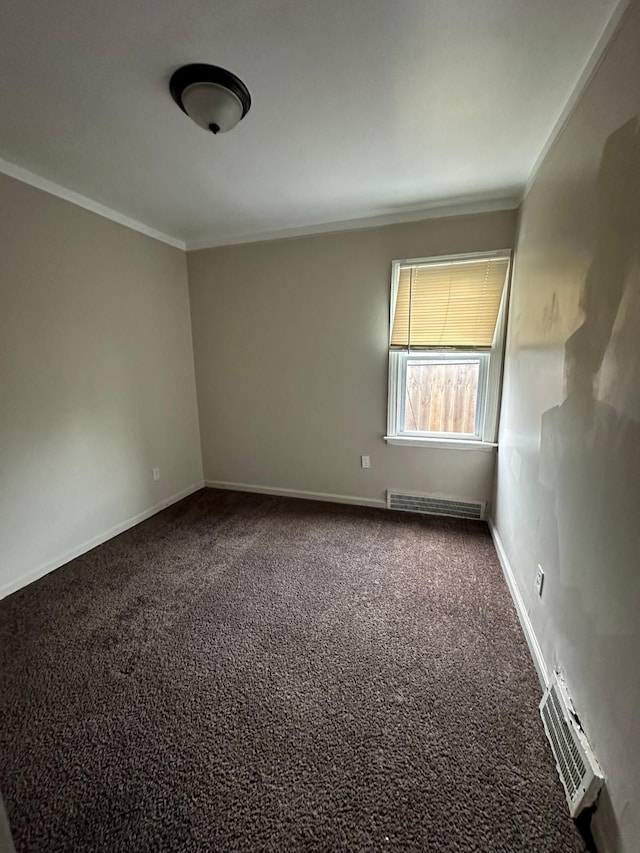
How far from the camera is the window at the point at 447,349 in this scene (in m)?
2.61

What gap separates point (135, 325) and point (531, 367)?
9.42 feet

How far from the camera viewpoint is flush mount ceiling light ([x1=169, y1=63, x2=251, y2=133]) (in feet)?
4.42

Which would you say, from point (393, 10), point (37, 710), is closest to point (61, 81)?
point (393, 10)

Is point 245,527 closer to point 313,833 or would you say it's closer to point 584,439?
point 313,833

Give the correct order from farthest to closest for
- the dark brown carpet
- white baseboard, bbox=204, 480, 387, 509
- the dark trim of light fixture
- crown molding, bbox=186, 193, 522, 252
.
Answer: white baseboard, bbox=204, 480, 387, 509
crown molding, bbox=186, 193, 522, 252
the dark trim of light fixture
the dark brown carpet

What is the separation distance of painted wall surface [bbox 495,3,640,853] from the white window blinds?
2.50ft

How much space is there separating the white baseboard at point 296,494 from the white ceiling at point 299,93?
245 cm

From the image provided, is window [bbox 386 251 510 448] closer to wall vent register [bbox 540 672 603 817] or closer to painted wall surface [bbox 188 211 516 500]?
painted wall surface [bbox 188 211 516 500]

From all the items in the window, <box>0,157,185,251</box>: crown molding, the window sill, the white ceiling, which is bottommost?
the window sill

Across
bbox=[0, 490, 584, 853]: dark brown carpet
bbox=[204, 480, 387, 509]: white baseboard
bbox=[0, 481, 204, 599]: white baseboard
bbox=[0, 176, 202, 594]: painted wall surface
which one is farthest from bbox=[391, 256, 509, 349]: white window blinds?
bbox=[0, 481, 204, 599]: white baseboard

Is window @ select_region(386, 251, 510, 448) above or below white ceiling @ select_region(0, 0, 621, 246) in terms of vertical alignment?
below

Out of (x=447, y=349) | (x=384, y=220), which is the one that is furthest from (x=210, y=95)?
(x=447, y=349)

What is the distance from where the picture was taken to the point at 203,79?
135cm

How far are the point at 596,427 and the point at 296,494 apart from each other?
2657mm
